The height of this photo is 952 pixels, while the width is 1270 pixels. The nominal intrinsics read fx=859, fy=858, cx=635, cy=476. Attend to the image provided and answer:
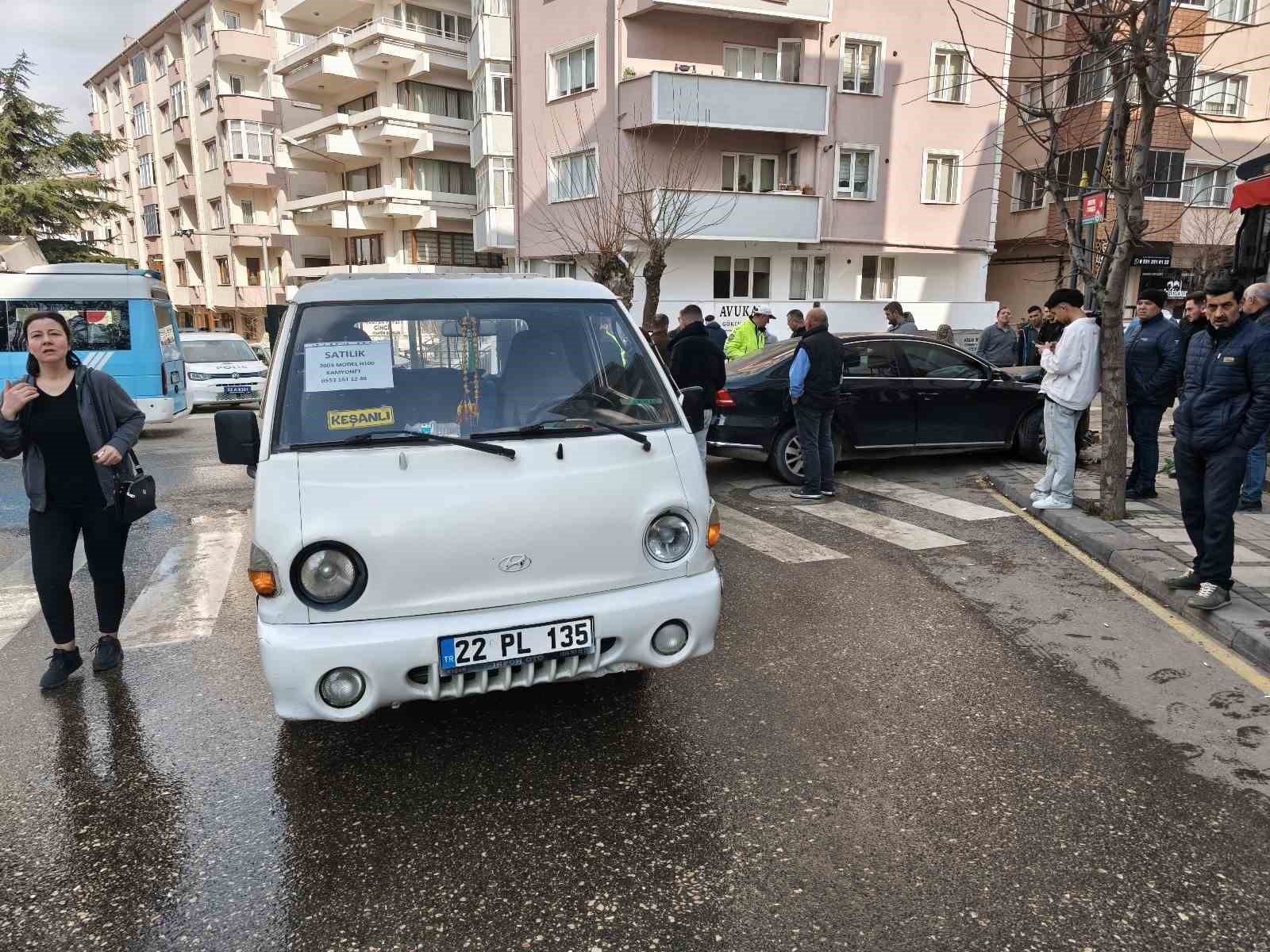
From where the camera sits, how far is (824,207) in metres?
26.8

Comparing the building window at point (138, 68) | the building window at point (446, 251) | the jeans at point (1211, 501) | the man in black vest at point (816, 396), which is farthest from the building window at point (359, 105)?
the jeans at point (1211, 501)

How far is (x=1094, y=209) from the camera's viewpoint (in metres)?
9.77

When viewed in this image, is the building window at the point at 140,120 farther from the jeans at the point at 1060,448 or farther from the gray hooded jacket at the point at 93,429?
the jeans at the point at 1060,448

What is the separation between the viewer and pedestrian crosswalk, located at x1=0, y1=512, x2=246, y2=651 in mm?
5129

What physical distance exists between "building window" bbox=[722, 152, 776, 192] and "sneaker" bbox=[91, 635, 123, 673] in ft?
78.9

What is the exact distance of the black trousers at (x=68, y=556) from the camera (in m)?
4.24

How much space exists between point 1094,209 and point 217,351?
54.3ft

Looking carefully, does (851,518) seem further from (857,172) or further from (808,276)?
(857,172)

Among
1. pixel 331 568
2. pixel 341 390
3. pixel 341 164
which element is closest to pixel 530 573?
pixel 331 568

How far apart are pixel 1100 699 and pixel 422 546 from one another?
3320mm

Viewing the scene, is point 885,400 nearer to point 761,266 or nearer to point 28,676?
point 28,676

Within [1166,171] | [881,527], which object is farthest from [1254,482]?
[1166,171]

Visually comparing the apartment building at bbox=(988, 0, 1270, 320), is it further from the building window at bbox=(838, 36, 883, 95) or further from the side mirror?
the side mirror

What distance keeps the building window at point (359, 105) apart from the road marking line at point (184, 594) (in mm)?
35300
